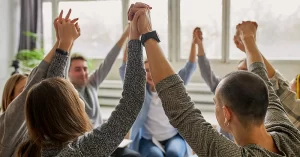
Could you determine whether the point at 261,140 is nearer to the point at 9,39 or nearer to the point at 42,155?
the point at 42,155

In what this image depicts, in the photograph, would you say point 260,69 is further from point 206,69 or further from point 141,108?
point 206,69

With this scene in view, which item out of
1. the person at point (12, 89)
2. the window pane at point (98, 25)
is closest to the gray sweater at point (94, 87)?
the person at point (12, 89)

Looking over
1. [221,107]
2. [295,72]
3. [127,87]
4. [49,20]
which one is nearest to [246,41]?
[221,107]

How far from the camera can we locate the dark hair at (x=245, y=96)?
1016 millimetres

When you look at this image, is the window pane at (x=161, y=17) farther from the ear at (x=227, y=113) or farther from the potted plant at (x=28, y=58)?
the ear at (x=227, y=113)

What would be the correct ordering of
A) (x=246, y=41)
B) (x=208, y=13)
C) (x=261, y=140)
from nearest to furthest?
(x=261, y=140), (x=246, y=41), (x=208, y=13)

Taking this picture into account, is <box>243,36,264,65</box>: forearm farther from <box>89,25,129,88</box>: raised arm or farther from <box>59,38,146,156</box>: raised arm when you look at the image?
<box>89,25,129,88</box>: raised arm

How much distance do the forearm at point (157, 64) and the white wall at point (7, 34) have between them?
12.1 feet

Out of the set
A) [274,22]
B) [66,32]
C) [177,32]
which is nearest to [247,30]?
[66,32]

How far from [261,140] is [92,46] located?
369 centimetres

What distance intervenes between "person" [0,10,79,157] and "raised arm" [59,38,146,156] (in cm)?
35

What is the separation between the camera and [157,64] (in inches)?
A: 41.5

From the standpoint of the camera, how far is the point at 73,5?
452 centimetres

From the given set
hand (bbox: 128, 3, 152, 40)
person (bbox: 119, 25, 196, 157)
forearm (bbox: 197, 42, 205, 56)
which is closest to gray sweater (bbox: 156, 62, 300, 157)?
hand (bbox: 128, 3, 152, 40)
